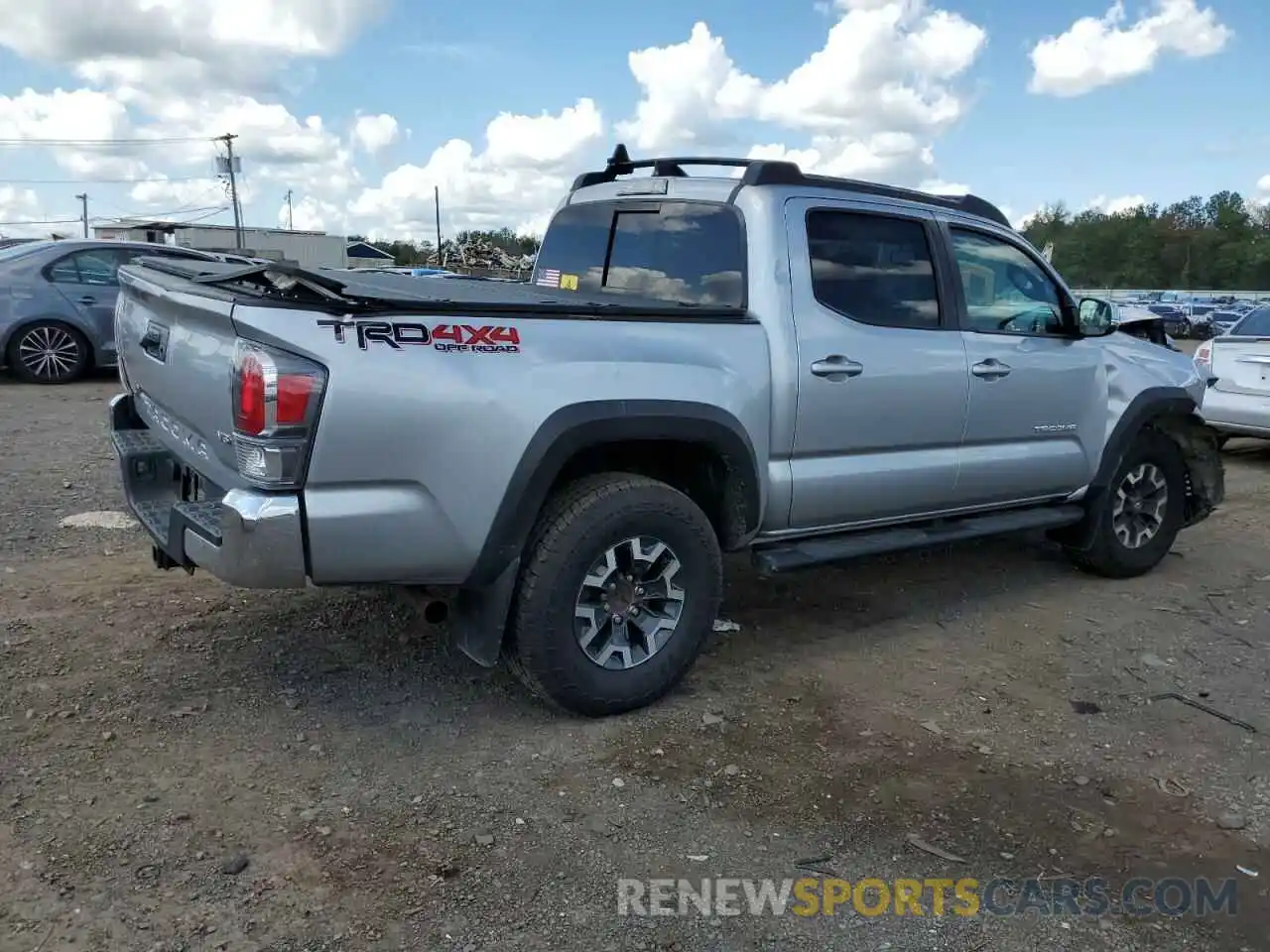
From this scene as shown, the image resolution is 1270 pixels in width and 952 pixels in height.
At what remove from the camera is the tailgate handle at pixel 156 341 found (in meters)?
→ 3.71

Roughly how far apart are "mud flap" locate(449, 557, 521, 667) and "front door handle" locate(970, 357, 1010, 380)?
7.88 feet

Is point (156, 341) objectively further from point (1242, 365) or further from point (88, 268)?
point (1242, 365)

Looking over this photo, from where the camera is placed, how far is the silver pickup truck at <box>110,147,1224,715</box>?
3.13 meters

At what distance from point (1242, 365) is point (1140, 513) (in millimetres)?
4218

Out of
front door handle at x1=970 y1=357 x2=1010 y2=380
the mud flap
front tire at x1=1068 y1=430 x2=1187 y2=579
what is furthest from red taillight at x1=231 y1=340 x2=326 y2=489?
front tire at x1=1068 y1=430 x2=1187 y2=579

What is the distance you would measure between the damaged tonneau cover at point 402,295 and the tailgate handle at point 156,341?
0.70ft

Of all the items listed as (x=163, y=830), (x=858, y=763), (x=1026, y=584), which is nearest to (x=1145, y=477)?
(x=1026, y=584)

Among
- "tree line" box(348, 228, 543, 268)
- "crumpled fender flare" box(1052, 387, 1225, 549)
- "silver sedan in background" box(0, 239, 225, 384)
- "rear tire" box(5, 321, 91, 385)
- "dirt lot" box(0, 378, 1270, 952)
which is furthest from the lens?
"tree line" box(348, 228, 543, 268)

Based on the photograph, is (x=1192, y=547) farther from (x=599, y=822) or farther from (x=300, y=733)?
(x=300, y=733)

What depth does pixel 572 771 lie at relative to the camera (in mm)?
3475

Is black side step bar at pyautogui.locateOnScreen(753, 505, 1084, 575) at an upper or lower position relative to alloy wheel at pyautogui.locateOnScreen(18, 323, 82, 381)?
lower

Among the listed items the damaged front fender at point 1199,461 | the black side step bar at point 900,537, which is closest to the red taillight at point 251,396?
the black side step bar at point 900,537

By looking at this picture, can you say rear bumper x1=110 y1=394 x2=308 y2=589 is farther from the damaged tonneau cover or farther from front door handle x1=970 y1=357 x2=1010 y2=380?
front door handle x1=970 y1=357 x2=1010 y2=380

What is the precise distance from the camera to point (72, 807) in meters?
3.08
